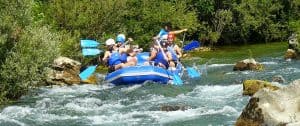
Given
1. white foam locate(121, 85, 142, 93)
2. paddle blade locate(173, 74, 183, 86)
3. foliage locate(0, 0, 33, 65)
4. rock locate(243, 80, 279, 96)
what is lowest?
white foam locate(121, 85, 142, 93)

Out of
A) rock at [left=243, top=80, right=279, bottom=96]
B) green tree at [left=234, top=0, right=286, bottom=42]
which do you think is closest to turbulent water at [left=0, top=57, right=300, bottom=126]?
rock at [left=243, top=80, right=279, bottom=96]

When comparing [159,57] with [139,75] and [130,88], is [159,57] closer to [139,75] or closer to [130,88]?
[139,75]

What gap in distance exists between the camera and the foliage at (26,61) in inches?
577

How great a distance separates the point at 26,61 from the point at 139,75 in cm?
528

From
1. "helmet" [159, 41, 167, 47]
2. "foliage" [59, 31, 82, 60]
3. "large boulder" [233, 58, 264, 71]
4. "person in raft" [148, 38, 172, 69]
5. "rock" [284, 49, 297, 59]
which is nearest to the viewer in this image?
"person in raft" [148, 38, 172, 69]

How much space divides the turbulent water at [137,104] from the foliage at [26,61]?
48 centimetres

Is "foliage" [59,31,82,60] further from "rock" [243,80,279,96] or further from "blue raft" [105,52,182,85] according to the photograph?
"rock" [243,80,279,96]

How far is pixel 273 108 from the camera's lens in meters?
8.75

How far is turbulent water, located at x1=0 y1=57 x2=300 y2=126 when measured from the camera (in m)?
12.6

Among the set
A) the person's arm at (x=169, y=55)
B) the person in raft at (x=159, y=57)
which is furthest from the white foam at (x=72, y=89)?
the person's arm at (x=169, y=55)

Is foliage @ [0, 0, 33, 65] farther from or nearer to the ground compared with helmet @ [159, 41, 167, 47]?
farther from the ground

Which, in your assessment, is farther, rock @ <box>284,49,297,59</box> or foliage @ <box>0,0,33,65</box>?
rock @ <box>284,49,297,59</box>

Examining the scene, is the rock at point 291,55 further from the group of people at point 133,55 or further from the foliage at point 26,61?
the foliage at point 26,61

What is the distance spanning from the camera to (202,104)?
47.3ft
